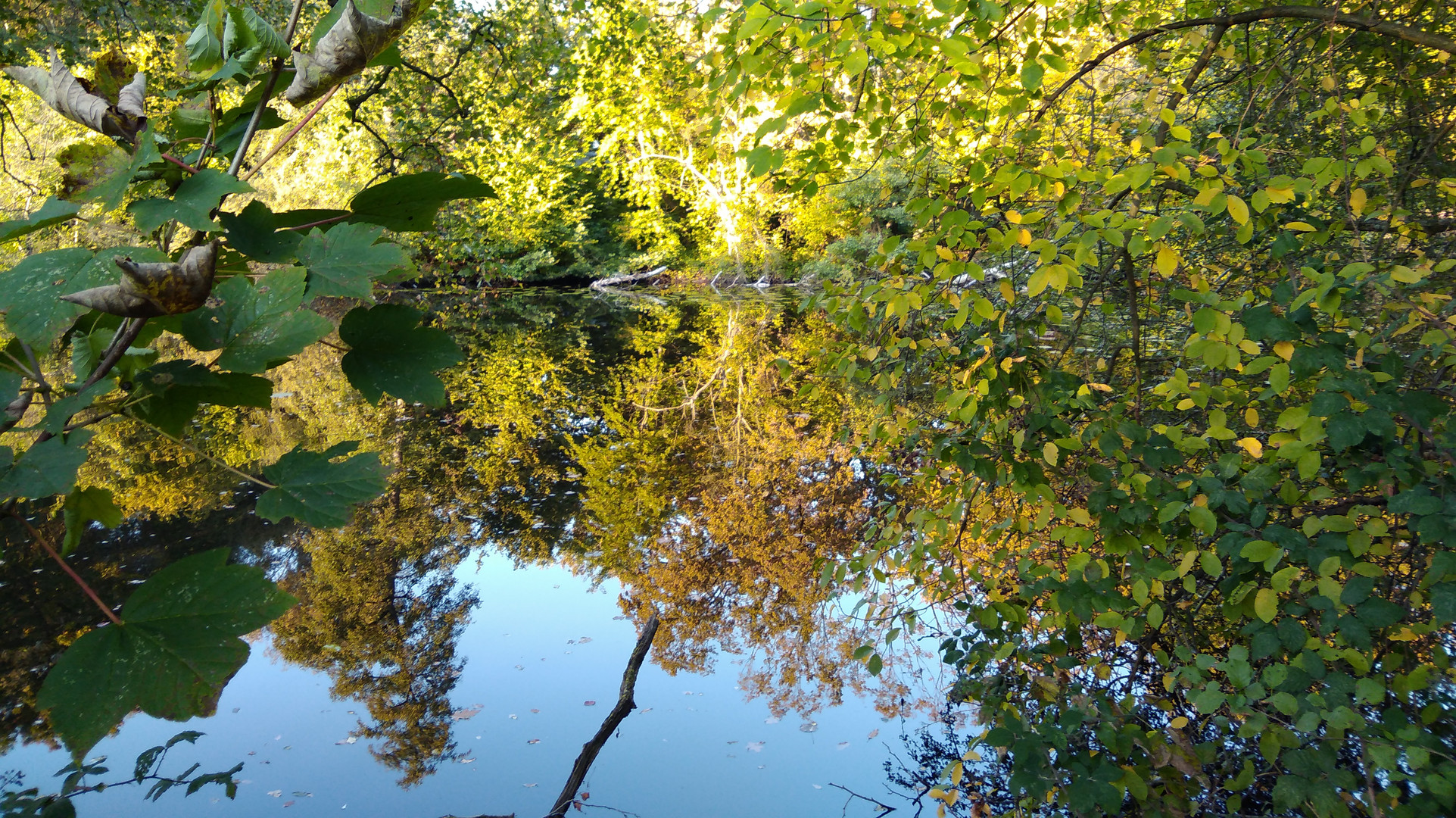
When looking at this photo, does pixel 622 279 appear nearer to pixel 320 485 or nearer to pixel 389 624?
pixel 389 624

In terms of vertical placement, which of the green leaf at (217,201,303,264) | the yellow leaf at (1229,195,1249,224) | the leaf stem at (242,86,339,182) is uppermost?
the yellow leaf at (1229,195,1249,224)

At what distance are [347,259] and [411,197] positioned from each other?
0.10 meters

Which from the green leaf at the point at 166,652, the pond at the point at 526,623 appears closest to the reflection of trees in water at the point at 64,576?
the pond at the point at 526,623

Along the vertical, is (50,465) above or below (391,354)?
below

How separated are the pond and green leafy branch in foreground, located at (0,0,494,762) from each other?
2.38 meters

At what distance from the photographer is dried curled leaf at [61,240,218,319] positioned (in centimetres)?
42

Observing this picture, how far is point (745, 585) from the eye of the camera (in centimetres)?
564

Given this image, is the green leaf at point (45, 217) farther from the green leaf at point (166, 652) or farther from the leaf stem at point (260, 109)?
the green leaf at point (166, 652)

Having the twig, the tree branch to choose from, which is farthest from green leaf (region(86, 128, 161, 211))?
the twig

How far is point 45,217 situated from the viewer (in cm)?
53

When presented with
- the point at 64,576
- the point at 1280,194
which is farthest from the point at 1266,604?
the point at 64,576

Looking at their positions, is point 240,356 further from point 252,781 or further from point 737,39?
point 252,781

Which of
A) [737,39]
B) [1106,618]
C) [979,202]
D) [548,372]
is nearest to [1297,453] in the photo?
[1106,618]

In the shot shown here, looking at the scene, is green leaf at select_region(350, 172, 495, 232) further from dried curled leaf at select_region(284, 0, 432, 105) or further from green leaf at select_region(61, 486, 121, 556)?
green leaf at select_region(61, 486, 121, 556)
